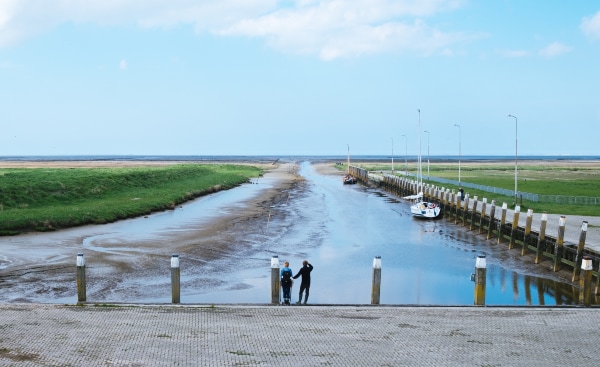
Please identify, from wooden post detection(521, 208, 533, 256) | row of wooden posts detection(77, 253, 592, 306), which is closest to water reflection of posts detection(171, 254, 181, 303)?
row of wooden posts detection(77, 253, 592, 306)

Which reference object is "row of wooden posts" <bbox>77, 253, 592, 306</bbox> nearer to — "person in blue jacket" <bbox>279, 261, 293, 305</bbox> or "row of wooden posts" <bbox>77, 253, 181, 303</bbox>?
"row of wooden posts" <bbox>77, 253, 181, 303</bbox>

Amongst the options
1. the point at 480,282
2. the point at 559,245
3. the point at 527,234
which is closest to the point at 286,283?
the point at 480,282

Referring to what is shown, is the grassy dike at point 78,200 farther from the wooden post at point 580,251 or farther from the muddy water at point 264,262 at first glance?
the wooden post at point 580,251

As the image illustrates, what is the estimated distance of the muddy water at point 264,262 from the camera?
22.7m

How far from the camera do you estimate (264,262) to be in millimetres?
29141

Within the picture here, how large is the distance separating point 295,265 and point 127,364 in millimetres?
17749

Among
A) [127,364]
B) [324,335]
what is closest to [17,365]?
[127,364]

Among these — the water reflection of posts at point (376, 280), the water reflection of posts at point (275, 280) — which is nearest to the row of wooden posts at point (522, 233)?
the water reflection of posts at point (376, 280)

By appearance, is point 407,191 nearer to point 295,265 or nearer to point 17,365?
point 295,265

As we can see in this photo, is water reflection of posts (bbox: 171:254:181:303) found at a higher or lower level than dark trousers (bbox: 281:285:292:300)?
higher

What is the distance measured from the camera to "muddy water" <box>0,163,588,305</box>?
2266 centimetres

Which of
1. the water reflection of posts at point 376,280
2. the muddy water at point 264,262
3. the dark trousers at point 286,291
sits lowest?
the muddy water at point 264,262

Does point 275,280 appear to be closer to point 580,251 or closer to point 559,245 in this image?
point 580,251

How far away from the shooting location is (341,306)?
653 inches
